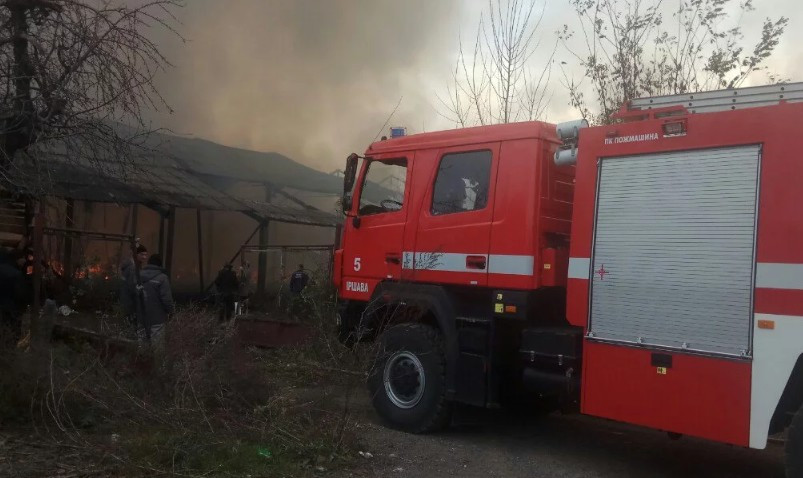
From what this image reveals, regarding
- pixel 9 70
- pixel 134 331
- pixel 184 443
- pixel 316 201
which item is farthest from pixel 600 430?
pixel 316 201

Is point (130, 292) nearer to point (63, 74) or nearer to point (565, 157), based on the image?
point (63, 74)

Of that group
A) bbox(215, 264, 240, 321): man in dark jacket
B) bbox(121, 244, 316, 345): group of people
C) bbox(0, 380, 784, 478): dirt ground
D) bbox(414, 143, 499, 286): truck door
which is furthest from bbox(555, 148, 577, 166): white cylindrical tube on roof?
bbox(215, 264, 240, 321): man in dark jacket

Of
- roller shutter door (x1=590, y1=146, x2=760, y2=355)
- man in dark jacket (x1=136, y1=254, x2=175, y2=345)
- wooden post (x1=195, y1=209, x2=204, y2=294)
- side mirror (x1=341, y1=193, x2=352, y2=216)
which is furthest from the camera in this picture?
wooden post (x1=195, y1=209, x2=204, y2=294)

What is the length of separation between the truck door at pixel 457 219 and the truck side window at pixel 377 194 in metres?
0.41

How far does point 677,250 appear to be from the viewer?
14.0ft

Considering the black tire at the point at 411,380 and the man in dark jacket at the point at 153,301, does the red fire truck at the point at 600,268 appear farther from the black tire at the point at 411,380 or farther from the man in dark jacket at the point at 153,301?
the man in dark jacket at the point at 153,301

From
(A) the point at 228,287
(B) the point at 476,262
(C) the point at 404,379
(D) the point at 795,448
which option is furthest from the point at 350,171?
(A) the point at 228,287

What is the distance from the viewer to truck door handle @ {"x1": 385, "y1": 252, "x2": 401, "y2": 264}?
6023 mm

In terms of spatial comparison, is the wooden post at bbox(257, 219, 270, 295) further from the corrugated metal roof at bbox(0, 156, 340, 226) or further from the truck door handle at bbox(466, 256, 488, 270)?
the truck door handle at bbox(466, 256, 488, 270)

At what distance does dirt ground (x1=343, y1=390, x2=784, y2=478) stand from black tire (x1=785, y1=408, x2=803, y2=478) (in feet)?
3.89

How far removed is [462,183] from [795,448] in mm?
3023

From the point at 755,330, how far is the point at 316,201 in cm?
1926

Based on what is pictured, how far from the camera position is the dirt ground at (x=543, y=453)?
5.00 meters

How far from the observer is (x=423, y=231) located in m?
5.88
